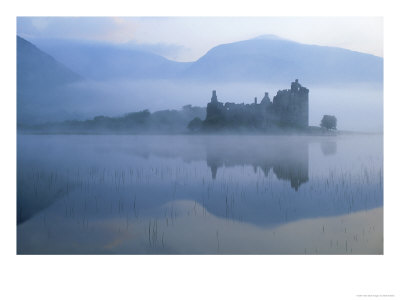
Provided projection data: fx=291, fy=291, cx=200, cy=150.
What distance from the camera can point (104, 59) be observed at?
3.54 metres

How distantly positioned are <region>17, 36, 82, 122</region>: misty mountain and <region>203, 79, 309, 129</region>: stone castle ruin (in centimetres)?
172

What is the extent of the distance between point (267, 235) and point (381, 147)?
1.73 metres

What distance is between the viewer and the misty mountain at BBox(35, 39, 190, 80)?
3.53m

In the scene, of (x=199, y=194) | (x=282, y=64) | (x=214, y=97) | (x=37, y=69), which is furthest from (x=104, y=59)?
(x=282, y=64)

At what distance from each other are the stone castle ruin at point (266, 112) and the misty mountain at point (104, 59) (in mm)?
770

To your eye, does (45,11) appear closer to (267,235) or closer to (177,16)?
(177,16)

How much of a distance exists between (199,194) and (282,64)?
74.9 inches
